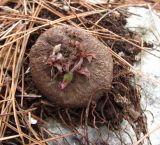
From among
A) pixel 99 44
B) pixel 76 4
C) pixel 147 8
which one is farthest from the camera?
pixel 147 8

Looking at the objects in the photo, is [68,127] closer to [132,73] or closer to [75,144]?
[75,144]

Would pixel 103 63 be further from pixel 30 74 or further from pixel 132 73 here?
pixel 30 74

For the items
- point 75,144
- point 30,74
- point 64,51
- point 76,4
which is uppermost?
point 76,4

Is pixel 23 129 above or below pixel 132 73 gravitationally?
below

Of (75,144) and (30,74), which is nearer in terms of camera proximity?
(75,144)

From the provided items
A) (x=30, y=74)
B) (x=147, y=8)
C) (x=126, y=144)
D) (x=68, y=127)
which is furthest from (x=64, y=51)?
(x=147, y=8)

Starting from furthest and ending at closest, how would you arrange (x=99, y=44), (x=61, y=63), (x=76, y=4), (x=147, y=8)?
1. (x=147, y=8)
2. (x=76, y=4)
3. (x=99, y=44)
4. (x=61, y=63)
